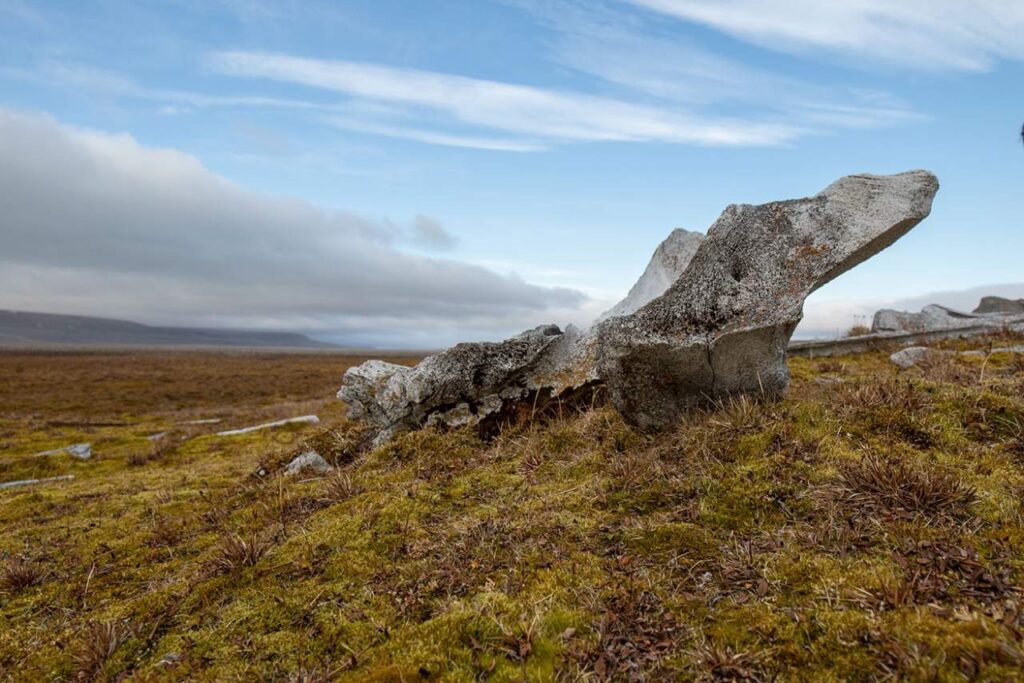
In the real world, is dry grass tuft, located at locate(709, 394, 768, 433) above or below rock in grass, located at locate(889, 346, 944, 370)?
below

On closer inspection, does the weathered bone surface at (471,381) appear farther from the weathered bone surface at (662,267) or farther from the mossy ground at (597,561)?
the weathered bone surface at (662,267)

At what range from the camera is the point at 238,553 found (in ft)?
22.2

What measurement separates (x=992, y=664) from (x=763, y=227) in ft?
21.4

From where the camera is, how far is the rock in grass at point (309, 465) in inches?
444

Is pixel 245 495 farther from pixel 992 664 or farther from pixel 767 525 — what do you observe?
pixel 992 664

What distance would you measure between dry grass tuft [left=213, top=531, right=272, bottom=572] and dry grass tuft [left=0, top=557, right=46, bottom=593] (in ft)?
9.14

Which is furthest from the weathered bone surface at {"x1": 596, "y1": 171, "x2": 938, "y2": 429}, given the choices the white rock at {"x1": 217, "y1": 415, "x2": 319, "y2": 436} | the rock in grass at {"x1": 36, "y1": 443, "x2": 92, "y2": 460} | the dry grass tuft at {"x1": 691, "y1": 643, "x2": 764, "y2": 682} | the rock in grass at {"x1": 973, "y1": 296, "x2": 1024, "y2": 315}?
the rock in grass at {"x1": 973, "y1": 296, "x2": 1024, "y2": 315}

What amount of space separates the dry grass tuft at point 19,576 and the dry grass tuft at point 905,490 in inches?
387

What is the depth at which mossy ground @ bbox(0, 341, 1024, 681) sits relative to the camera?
14.0ft

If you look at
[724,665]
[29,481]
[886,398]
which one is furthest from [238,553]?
[29,481]

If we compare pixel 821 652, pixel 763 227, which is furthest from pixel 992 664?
pixel 763 227

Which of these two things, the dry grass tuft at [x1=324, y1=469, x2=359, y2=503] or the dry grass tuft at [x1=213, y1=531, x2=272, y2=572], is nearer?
the dry grass tuft at [x1=213, y1=531, x2=272, y2=572]

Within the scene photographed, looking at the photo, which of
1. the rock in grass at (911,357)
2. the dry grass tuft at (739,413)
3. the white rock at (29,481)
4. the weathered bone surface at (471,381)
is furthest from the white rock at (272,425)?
the rock in grass at (911,357)

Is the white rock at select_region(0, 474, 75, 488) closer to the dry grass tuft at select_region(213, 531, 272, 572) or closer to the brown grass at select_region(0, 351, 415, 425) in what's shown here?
the dry grass tuft at select_region(213, 531, 272, 572)
